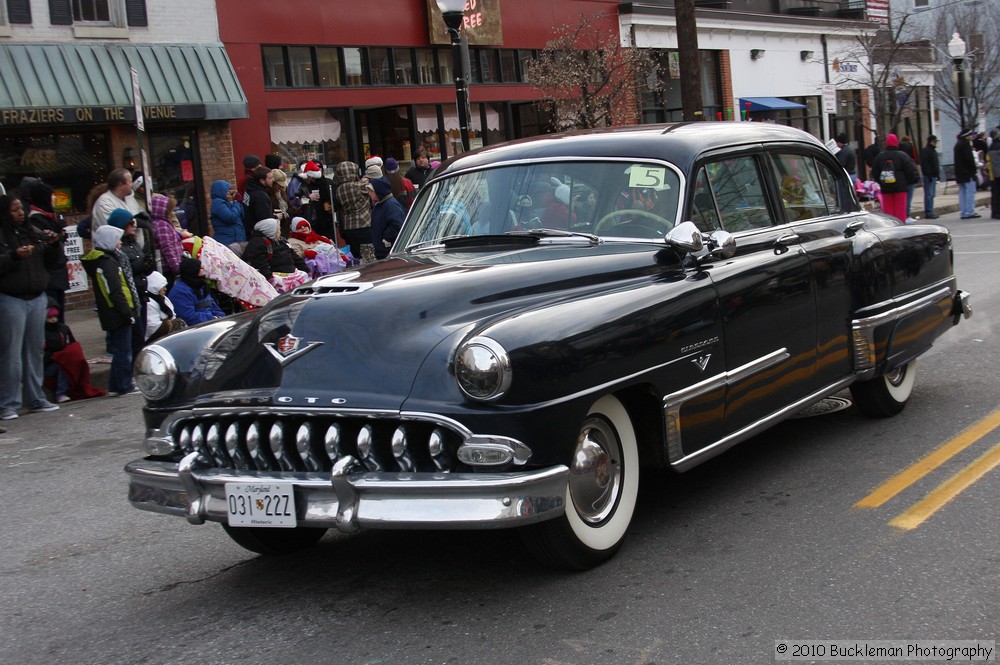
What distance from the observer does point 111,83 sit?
1702 cm

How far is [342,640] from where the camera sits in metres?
4.04

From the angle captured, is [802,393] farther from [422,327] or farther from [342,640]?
[342,640]

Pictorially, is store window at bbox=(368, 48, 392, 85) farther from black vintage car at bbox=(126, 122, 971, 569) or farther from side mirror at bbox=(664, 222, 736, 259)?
side mirror at bbox=(664, 222, 736, 259)

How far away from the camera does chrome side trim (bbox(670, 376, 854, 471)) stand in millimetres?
4840

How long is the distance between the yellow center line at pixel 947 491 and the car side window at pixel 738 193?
5.06 ft

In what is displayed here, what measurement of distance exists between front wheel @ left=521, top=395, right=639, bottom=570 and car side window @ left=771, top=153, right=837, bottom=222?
2.13 metres

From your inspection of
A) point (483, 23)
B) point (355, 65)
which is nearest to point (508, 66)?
point (483, 23)

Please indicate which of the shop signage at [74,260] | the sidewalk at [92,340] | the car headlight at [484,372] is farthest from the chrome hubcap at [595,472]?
the shop signage at [74,260]

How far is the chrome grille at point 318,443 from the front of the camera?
4.07 meters

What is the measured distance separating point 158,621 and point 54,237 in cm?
661

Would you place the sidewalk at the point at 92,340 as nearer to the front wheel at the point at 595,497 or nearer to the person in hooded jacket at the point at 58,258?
the person in hooded jacket at the point at 58,258

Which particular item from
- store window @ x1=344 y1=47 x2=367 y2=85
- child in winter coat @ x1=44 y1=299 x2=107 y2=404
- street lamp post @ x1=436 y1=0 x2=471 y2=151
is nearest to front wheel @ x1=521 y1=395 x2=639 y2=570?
child in winter coat @ x1=44 y1=299 x2=107 y2=404

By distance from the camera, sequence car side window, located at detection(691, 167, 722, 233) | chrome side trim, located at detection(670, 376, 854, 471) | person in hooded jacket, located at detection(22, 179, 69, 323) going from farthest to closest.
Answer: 1. person in hooded jacket, located at detection(22, 179, 69, 323)
2. car side window, located at detection(691, 167, 722, 233)
3. chrome side trim, located at detection(670, 376, 854, 471)

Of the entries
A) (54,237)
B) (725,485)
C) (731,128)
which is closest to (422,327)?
(725,485)
